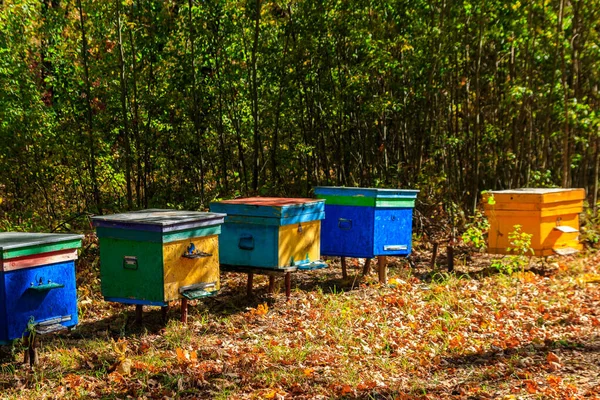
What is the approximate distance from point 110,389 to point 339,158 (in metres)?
7.71

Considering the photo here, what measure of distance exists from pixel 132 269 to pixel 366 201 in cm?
308

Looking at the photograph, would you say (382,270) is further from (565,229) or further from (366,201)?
(565,229)

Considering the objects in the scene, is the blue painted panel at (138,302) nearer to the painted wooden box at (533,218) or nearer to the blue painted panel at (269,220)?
the blue painted panel at (269,220)

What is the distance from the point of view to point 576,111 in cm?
1135

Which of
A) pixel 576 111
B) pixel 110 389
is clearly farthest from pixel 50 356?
pixel 576 111

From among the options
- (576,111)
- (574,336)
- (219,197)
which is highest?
(576,111)

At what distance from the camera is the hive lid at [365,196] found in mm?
7883

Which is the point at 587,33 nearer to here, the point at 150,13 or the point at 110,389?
the point at 150,13

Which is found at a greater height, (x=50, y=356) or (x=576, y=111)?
(x=576, y=111)

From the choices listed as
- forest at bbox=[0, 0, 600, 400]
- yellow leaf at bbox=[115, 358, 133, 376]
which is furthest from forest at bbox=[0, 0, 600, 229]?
yellow leaf at bbox=[115, 358, 133, 376]

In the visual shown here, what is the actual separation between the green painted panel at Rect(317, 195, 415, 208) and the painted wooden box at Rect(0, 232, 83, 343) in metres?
3.54

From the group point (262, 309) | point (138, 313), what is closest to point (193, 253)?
point (138, 313)

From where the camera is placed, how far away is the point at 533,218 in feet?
28.7

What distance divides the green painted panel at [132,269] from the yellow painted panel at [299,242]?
59.1 inches
